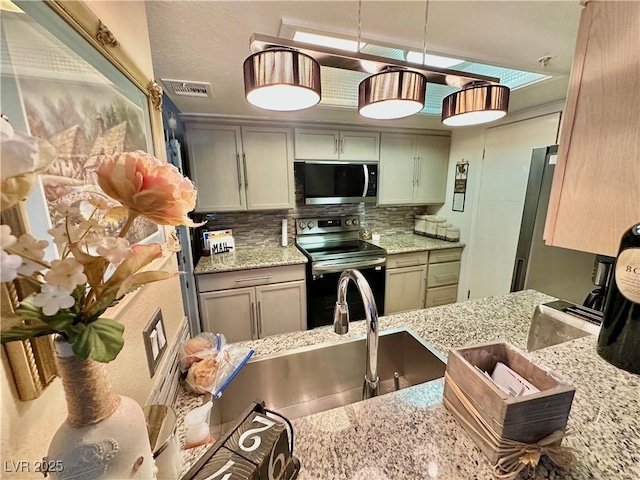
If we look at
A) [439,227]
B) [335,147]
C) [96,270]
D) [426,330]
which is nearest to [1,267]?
[96,270]

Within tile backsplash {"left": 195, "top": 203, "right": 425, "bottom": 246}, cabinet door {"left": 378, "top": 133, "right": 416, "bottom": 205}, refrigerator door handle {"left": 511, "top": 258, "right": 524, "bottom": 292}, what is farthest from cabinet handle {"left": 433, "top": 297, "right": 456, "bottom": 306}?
cabinet door {"left": 378, "top": 133, "right": 416, "bottom": 205}

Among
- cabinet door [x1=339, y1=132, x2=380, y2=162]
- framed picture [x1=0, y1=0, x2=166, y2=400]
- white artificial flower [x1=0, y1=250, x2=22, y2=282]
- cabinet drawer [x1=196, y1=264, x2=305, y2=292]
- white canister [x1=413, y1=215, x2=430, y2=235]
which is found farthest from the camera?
white canister [x1=413, y1=215, x2=430, y2=235]

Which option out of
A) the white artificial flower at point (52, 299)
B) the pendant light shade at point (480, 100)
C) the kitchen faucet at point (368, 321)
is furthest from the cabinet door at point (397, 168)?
the white artificial flower at point (52, 299)

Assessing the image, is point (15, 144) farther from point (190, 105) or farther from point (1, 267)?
point (190, 105)

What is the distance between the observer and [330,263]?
2.40 meters

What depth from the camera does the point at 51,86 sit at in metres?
0.42

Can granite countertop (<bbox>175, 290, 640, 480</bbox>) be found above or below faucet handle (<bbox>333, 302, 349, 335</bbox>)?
below

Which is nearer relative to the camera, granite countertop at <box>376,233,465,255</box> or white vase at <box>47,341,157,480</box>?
white vase at <box>47,341,157,480</box>

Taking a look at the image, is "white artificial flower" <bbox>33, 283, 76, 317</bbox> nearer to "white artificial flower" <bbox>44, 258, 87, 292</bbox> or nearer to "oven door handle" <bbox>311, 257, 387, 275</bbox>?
"white artificial flower" <bbox>44, 258, 87, 292</bbox>

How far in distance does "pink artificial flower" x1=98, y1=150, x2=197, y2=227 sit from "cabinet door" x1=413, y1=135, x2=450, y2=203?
122 inches

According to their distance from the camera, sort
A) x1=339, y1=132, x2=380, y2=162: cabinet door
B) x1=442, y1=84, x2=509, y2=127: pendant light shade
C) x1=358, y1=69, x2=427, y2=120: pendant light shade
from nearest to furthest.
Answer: x1=358, y1=69, x2=427, y2=120: pendant light shade, x1=442, y1=84, x2=509, y2=127: pendant light shade, x1=339, y1=132, x2=380, y2=162: cabinet door

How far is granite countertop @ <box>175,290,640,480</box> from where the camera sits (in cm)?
52

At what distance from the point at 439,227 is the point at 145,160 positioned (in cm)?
323

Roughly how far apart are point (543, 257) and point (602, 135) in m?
1.56
